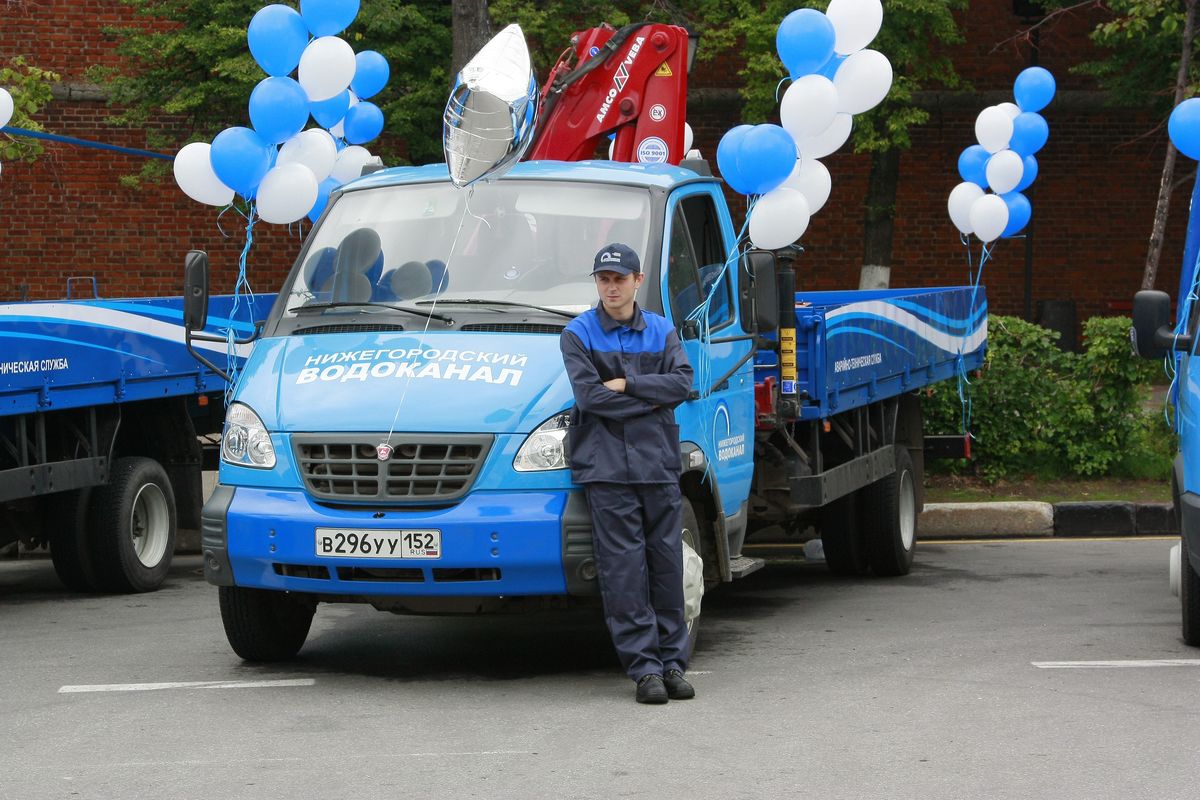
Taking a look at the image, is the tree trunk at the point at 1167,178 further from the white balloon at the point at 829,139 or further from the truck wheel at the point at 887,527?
the white balloon at the point at 829,139

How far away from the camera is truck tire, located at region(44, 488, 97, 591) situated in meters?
10.1

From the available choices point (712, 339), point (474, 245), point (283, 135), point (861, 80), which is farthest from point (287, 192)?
point (861, 80)

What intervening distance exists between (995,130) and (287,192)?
18.5 ft

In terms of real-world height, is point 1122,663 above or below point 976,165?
below

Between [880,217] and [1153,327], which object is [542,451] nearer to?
[1153,327]

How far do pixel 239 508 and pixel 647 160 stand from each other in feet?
13.2

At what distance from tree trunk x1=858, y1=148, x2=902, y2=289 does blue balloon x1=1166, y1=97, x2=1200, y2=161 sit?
522 inches

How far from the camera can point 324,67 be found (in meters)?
10.4

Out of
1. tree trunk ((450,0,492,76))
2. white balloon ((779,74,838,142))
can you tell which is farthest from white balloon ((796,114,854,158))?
tree trunk ((450,0,492,76))

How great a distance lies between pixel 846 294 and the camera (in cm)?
1174

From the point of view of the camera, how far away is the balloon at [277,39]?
10305mm

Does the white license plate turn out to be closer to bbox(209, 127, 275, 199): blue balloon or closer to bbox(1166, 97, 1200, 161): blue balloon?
bbox(209, 127, 275, 199): blue balloon

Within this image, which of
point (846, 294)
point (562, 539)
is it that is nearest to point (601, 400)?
point (562, 539)

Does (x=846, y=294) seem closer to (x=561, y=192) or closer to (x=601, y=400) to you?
(x=561, y=192)
